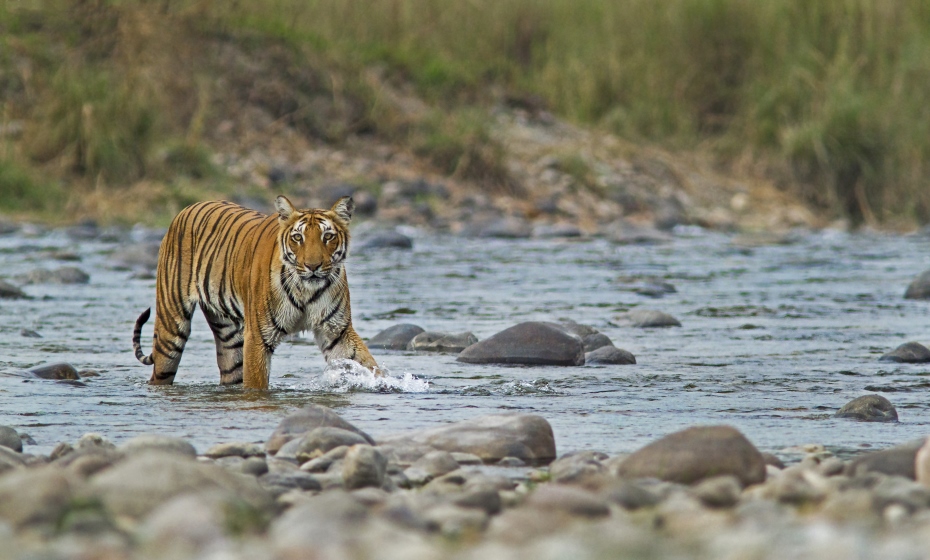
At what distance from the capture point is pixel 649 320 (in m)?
8.30

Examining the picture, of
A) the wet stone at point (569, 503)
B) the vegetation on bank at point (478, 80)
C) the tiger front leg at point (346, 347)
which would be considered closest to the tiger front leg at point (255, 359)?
the tiger front leg at point (346, 347)

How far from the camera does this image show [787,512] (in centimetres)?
303

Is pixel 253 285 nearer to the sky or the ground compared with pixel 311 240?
nearer to the ground

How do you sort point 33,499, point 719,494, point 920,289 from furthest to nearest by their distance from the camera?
point 920,289
point 719,494
point 33,499

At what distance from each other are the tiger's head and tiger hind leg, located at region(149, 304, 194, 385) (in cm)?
98

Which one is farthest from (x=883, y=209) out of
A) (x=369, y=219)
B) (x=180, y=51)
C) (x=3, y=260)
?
(x=3, y=260)

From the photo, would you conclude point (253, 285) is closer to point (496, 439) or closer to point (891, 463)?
point (496, 439)

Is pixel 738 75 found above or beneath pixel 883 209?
above

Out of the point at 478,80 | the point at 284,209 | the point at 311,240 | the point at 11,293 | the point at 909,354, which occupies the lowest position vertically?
the point at 909,354

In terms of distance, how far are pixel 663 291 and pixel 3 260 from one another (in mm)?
5716

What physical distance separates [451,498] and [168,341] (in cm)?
350

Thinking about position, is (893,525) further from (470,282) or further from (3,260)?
(3,260)

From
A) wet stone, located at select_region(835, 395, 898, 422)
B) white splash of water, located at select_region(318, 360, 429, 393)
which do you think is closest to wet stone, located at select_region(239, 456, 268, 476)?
white splash of water, located at select_region(318, 360, 429, 393)

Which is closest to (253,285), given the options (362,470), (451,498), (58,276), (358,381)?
(358,381)
